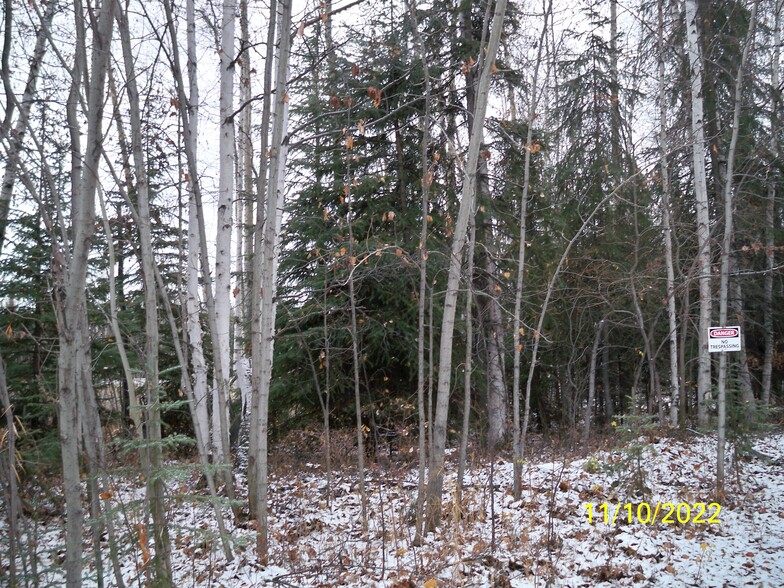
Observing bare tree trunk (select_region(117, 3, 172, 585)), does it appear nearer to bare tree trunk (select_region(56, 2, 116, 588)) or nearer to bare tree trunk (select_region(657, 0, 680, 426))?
bare tree trunk (select_region(56, 2, 116, 588))

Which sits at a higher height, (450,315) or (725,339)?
(450,315)

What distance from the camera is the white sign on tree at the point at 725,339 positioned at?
20.8ft

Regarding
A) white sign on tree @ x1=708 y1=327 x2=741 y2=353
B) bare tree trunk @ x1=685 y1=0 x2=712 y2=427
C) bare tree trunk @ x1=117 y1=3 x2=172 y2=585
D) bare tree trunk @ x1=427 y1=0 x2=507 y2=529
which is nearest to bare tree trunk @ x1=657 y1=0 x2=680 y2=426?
bare tree trunk @ x1=685 y1=0 x2=712 y2=427

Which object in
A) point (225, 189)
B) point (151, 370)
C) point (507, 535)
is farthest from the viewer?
point (225, 189)

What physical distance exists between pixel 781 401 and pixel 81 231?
17.5 meters

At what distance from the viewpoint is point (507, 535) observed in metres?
5.77

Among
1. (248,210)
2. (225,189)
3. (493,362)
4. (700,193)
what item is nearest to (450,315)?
(225,189)

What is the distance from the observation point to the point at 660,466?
800cm

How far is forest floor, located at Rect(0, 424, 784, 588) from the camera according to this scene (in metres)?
4.91

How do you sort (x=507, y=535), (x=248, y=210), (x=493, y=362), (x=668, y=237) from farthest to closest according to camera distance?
(x=248, y=210), (x=493, y=362), (x=668, y=237), (x=507, y=535)

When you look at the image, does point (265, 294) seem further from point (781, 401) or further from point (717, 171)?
point (781, 401)

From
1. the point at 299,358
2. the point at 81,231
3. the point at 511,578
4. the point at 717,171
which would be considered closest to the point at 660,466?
the point at 511,578
